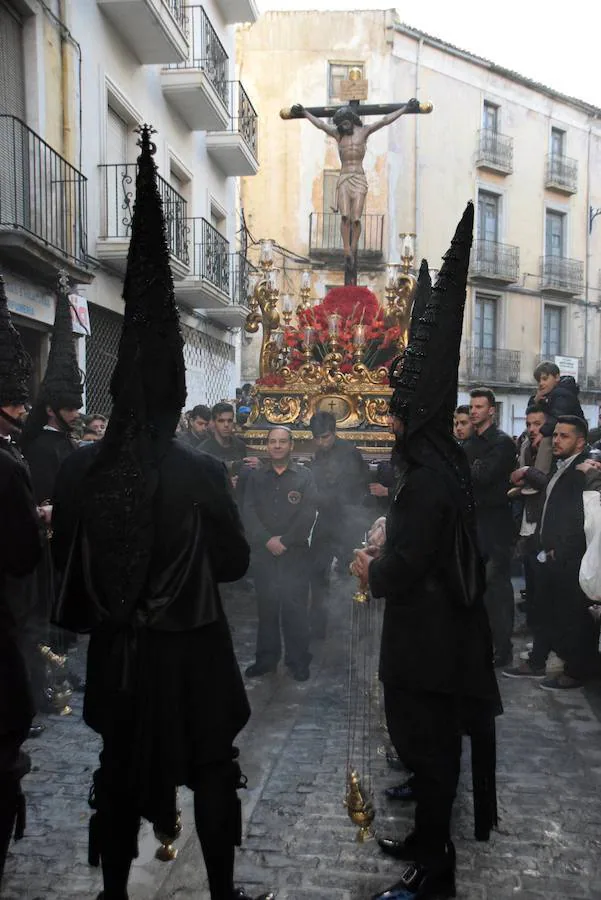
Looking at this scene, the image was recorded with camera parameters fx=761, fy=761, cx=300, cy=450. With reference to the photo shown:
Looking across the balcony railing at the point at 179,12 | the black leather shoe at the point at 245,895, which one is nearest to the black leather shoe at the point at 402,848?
the black leather shoe at the point at 245,895

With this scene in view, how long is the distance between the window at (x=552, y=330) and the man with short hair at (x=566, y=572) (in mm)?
23744

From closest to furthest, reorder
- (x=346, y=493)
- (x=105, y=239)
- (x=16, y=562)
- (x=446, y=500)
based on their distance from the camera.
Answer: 1. (x=16, y=562)
2. (x=446, y=500)
3. (x=346, y=493)
4. (x=105, y=239)

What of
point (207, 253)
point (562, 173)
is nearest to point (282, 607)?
point (207, 253)

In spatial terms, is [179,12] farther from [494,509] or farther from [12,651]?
[12,651]

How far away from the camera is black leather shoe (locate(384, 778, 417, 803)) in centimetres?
352

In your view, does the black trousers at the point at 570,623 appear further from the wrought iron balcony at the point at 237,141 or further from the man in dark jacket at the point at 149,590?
the wrought iron balcony at the point at 237,141

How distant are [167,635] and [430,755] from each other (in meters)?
1.10

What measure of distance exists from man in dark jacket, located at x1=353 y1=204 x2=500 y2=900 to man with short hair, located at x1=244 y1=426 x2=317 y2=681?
2547mm

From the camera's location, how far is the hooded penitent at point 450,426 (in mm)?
2838

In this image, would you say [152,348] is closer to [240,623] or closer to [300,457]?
[240,623]

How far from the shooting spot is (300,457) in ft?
25.5

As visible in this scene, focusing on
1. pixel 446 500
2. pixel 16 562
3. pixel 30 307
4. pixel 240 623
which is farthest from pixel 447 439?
pixel 30 307

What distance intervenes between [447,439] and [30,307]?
24.4 ft

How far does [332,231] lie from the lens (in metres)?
23.6
